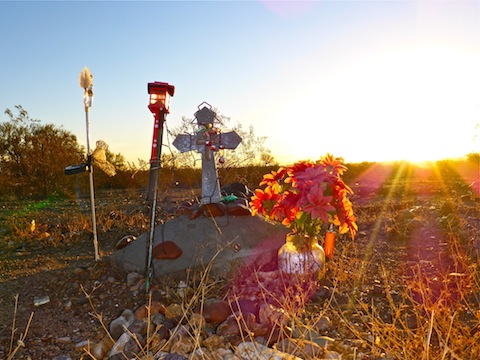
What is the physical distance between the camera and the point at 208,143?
5.64m

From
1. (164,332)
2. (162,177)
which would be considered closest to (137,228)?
(164,332)

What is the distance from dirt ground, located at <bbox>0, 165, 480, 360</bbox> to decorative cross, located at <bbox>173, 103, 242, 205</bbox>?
57.9 inches

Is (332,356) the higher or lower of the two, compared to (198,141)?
lower

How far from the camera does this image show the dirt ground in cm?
377

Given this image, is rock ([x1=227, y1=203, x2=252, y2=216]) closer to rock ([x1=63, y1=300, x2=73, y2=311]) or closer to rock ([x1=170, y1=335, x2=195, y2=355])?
rock ([x1=63, y1=300, x2=73, y2=311])

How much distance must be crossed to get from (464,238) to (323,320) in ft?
11.6

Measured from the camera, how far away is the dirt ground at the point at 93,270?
3.77 metres

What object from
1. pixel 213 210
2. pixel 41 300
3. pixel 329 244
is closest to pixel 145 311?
pixel 41 300

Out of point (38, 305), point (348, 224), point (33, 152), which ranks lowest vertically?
point (38, 305)

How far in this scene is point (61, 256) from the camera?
6164mm

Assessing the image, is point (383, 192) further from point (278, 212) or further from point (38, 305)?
point (38, 305)

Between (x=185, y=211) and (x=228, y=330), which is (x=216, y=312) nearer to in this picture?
(x=228, y=330)

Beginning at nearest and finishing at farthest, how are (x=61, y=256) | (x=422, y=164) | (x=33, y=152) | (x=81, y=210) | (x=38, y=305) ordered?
(x=38, y=305) < (x=61, y=256) < (x=81, y=210) < (x=33, y=152) < (x=422, y=164)

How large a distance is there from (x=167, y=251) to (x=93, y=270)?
915 mm
